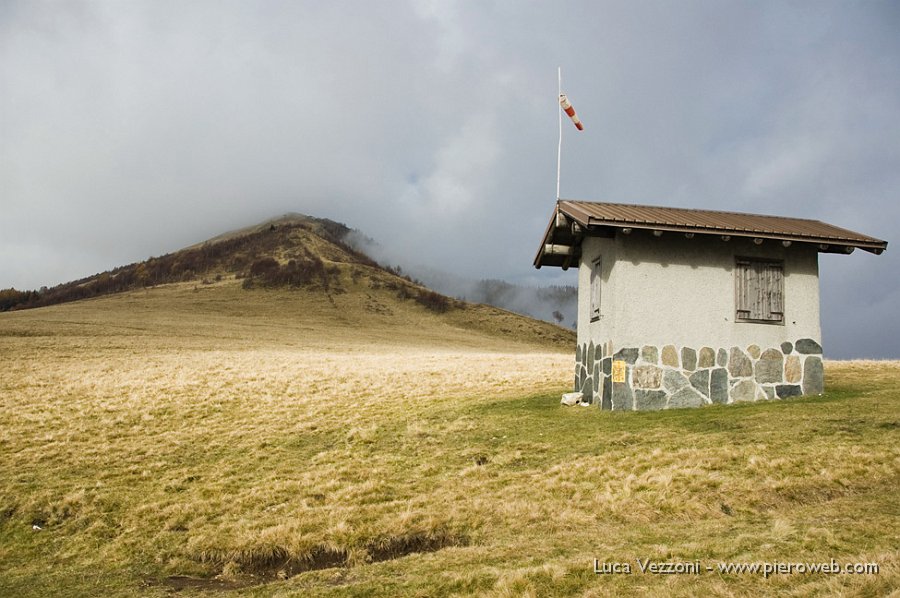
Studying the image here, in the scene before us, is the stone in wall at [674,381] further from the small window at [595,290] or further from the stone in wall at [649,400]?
the small window at [595,290]

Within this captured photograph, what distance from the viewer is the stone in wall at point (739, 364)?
18.8 metres

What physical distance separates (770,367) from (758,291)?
228 cm

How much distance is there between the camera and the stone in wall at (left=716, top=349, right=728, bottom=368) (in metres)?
18.7

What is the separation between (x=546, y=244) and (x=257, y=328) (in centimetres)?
5248

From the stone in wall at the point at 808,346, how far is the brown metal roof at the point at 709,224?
292cm

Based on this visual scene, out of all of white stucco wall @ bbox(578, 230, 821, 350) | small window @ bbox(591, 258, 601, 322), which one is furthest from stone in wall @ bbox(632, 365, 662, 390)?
small window @ bbox(591, 258, 601, 322)

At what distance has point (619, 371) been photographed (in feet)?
60.5

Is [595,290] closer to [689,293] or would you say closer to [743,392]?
[689,293]

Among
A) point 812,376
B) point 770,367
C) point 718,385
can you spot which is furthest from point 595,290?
point 812,376

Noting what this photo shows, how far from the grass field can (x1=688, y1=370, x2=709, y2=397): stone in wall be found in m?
1.38

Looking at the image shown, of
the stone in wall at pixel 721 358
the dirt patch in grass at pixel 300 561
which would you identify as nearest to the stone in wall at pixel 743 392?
the stone in wall at pixel 721 358

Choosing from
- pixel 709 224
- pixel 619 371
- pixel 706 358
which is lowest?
pixel 619 371

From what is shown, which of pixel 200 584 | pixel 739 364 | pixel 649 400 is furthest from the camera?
pixel 739 364

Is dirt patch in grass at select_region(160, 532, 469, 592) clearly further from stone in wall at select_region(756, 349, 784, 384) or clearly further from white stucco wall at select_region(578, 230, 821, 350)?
stone in wall at select_region(756, 349, 784, 384)
